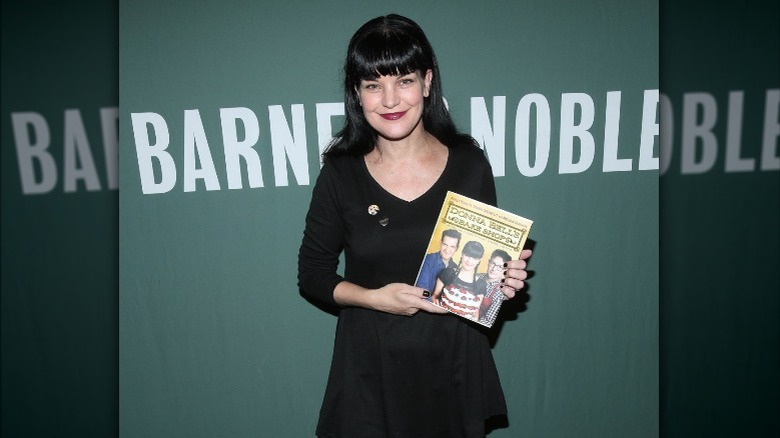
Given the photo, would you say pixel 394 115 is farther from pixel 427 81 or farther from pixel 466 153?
pixel 466 153

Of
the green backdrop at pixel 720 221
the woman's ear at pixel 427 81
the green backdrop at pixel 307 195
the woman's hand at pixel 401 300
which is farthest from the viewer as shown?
the green backdrop at pixel 720 221

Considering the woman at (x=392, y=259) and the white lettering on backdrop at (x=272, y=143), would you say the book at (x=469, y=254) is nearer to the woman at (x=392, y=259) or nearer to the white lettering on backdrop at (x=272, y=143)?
the woman at (x=392, y=259)

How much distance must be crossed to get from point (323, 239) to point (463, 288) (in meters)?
0.46

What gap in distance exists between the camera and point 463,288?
1930 millimetres

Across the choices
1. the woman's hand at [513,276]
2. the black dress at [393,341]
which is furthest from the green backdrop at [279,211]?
the woman's hand at [513,276]

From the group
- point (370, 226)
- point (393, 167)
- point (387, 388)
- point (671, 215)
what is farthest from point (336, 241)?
point (671, 215)

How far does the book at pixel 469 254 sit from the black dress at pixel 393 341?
0.08m

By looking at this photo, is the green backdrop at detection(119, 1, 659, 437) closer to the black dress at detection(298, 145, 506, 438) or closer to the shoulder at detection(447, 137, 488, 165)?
the shoulder at detection(447, 137, 488, 165)

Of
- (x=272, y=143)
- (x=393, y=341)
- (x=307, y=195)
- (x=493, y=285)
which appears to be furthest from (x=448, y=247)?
(x=272, y=143)

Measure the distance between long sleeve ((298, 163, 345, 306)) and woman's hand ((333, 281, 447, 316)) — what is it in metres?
0.05

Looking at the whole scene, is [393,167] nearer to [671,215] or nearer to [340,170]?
[340,170]

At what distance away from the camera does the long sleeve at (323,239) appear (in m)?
2.03

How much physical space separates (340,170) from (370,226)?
0.71ft

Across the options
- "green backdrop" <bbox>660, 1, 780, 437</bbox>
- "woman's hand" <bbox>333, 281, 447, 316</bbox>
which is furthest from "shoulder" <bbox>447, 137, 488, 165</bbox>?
"green backdrop" <bbox>660, 1, 780, 437</bbox>
